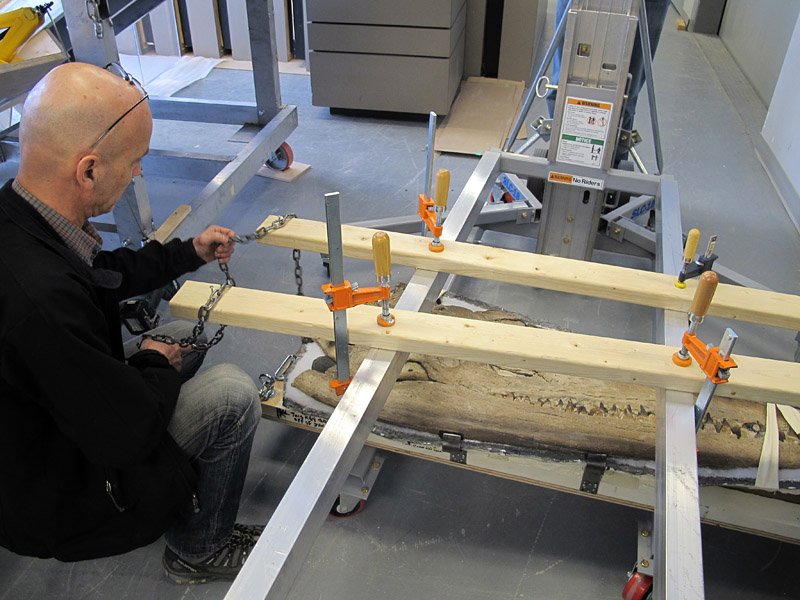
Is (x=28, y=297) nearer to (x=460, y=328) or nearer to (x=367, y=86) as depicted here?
(x=460, y=328)

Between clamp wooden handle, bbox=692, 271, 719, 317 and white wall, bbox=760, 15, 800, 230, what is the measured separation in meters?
2.75

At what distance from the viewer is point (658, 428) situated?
1578 mm

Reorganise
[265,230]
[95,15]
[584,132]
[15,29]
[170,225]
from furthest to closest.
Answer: [170,225]
[584,132]
[15,29]
[95,15]
[265,230]

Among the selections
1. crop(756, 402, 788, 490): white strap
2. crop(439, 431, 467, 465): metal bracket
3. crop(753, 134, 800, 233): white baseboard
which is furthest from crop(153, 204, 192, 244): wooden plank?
crop(753, 134, 800, 233): white baseboard

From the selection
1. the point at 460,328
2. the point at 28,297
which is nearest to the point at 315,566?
the point at 460,328

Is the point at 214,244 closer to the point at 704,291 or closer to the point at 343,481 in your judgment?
the point at 343,481

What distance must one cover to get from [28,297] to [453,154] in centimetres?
356

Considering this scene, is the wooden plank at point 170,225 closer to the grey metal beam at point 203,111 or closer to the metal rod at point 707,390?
the grey metal beam at point 203,111

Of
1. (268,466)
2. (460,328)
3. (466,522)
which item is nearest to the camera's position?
(460,328)

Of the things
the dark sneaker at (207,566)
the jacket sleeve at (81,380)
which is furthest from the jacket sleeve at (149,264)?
the dark sneaker at (207,566)

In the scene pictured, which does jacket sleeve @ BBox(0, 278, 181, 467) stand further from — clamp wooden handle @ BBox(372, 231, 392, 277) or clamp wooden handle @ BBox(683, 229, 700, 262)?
clamp wooden handle @ BBox(683, 229, 700, 262)

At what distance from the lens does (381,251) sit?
57.7 inches

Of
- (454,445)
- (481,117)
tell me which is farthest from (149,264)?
(481,117)

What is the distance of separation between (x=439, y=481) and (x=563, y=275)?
2.68 ft
